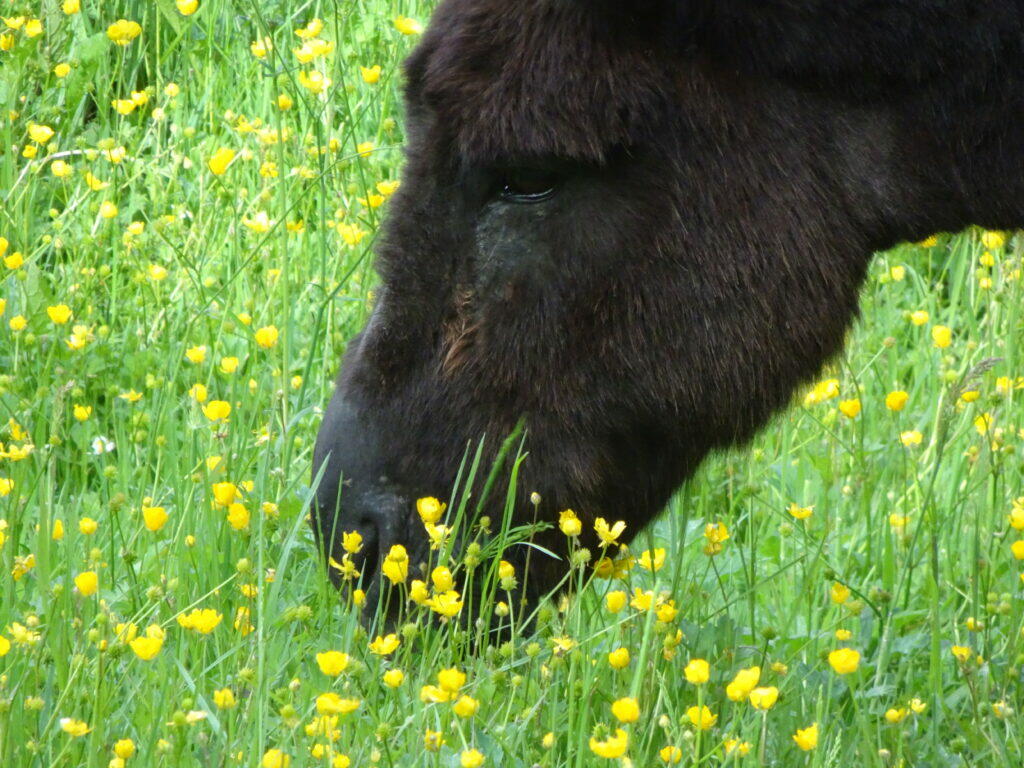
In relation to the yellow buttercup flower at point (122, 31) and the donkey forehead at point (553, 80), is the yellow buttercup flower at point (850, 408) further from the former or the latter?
the yellow buttercup flower at point (122, 31)

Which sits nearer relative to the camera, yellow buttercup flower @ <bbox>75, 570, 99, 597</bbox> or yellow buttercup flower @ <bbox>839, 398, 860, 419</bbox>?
yellow buttercup flower @ <bbox>75, 570, 99, 597</bbox>

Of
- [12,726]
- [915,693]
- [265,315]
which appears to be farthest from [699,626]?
[265,315]

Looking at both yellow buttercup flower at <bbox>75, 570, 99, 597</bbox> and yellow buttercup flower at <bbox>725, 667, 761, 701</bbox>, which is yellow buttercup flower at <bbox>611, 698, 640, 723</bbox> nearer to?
yellow buttercup flower at <bbox>725, 667, 761, 701</bbox>

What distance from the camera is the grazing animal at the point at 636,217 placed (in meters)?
2.74

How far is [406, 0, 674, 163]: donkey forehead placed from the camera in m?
2.74

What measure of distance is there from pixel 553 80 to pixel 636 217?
300 mm

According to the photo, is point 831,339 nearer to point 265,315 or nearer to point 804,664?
point 804,664

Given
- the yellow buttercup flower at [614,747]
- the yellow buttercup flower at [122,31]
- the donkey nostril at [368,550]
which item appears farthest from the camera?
the yellow buttercup flower at [122,31]

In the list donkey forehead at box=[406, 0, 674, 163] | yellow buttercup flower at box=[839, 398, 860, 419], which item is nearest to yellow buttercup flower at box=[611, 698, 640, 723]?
donkey forehead at box=[406, 0, 674, 163]

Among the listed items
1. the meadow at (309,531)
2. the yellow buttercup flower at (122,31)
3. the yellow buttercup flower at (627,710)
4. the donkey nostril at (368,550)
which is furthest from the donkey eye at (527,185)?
the yellow buttercup flower at (122,31)

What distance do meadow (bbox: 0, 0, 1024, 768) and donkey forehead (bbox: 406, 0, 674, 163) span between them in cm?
69

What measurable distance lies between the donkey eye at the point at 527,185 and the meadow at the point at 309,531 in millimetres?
568

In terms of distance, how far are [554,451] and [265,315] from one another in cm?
170

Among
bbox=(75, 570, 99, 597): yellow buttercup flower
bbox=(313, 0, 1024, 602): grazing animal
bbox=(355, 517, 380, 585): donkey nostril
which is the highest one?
bbox=(313, 0, 1024, 602): grazing animal
